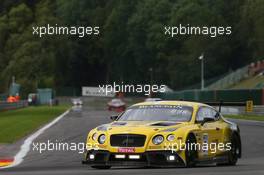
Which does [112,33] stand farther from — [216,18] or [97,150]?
[97,150]

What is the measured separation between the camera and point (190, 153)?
52.1 ft

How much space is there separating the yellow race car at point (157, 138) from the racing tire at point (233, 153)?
1.03ft

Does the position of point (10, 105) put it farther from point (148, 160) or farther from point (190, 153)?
point (148, 160)

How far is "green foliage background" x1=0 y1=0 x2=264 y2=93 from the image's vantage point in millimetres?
89250

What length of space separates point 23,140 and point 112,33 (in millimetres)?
61765

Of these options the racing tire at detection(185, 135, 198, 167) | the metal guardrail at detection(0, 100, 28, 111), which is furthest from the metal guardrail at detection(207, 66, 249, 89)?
the racing tire at detection(185, 135, 198, 167)

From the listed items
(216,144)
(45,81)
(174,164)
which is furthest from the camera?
(45,81)

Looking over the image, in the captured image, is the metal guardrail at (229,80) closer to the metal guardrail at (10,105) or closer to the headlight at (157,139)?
the metal guardrail at (10,105)

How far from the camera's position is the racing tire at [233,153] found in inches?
696

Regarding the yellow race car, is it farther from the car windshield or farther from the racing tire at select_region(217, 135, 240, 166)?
the racing tire at select_region(217, 135, 240, 166)

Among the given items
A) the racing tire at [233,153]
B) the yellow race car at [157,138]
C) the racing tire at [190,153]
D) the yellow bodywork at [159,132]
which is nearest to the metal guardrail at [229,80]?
the racing tire at [233,153]

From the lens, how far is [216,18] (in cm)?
9438

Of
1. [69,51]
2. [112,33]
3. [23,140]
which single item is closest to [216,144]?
[23,140]

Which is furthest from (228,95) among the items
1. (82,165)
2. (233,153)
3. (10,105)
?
(82,165)
